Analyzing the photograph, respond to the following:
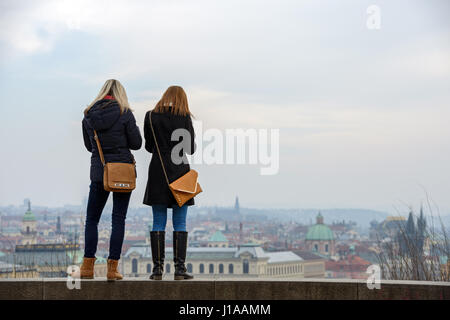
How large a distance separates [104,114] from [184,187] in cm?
67

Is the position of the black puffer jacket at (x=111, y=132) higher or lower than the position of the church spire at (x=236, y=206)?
higher

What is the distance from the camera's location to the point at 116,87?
4676 mm

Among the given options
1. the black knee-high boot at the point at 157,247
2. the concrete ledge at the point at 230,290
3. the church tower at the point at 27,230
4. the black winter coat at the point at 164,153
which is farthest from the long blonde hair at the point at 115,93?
the church tower at the point at 27,230

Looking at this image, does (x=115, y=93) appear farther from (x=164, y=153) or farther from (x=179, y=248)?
(x=179, y=248)

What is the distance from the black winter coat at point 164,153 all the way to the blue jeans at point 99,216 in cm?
19

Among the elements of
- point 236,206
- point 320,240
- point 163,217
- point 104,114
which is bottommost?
point 320,240

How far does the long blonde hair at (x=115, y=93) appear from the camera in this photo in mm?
4652

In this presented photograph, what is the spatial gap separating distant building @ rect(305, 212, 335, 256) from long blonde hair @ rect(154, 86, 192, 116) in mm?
108332

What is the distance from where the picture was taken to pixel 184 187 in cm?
476

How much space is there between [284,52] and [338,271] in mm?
55747

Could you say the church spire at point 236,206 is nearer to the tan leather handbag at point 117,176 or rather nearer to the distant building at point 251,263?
the distant building at point 251,263

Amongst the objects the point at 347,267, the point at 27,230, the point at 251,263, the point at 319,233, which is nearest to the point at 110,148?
the point at 27,230

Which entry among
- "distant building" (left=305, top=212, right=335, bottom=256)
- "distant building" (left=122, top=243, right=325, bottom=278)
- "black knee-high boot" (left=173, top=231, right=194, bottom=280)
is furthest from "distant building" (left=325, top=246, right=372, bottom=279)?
"black knee-high boot" (left=173, top=231, right=194, bottom=280)
